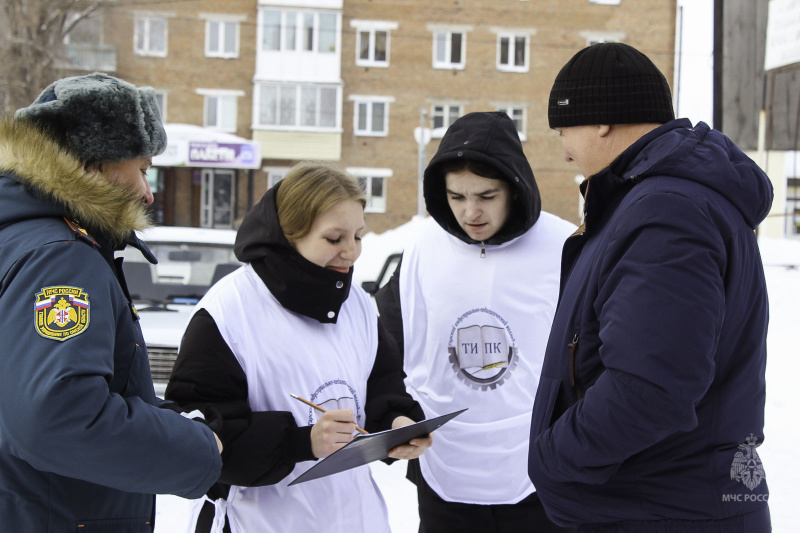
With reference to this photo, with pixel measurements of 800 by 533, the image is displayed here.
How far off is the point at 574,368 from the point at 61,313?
114 cm

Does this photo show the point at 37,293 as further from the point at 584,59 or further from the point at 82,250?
the point at 584,59

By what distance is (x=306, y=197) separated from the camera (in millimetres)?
2291

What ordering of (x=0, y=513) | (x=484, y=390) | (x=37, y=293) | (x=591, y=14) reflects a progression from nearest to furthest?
1. (x=37, y=293)
2. (x=0, y=513)
3. (x=484, y=390)
4. (x=591, y=14)

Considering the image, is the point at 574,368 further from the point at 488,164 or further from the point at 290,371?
the point at 488,164

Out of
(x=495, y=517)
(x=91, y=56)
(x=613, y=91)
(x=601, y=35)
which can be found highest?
(x=601, y=35)

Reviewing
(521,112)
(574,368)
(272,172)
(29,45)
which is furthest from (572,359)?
(521,112)

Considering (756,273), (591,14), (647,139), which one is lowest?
(756,273)

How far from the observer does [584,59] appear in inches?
81.0

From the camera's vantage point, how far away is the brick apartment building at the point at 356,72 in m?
31.8

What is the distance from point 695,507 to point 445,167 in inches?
71.2

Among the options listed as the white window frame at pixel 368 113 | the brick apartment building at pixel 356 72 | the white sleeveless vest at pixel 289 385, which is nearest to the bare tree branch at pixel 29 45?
the brick apartment building at pixel 356 72

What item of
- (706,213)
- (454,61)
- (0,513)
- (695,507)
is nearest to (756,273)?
(706,213)

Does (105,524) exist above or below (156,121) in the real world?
below

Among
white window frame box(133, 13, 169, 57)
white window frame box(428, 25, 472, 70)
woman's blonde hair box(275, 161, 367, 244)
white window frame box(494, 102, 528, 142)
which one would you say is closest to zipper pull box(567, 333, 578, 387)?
woman's blonde hair box(275, 161, 367, 244)
